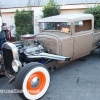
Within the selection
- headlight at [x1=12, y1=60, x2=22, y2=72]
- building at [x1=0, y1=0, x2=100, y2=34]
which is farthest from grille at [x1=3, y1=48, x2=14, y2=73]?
building at [x1=0, y1=0, x2=100, y2=34]

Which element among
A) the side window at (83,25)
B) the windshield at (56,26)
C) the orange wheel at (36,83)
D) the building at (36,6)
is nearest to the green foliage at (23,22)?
the building at (36,6)

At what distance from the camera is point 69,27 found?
4.36m

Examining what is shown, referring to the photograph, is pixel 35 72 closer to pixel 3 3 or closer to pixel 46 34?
A: pixel 46 34

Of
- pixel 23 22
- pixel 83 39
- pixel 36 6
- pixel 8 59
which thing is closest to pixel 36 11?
pixel 36 6

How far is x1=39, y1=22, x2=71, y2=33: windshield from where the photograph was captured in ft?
14.5

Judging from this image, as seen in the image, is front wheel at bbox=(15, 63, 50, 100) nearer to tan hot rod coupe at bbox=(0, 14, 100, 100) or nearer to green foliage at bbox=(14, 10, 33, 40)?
tan hot rod coupe at bbox=(0, 14, 100, 100)

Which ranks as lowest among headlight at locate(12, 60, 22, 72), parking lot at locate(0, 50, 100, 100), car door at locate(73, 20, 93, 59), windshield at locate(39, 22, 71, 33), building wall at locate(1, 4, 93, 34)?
parking lot at locate(0, 50, 100, 100)

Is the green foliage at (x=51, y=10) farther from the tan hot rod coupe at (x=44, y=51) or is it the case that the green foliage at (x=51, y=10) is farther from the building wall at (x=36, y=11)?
the tan hot rod coupe at (x=44, y=51)

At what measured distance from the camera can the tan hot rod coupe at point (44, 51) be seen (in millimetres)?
3195

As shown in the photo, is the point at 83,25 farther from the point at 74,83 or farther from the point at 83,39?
the point at 74,83

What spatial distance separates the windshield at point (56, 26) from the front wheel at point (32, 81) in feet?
5.16

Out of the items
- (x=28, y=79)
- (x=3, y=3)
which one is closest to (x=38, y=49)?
(x=28, y=79)

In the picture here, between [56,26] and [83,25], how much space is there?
0.80m

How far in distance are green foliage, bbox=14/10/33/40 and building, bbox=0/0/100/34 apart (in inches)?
18.9
